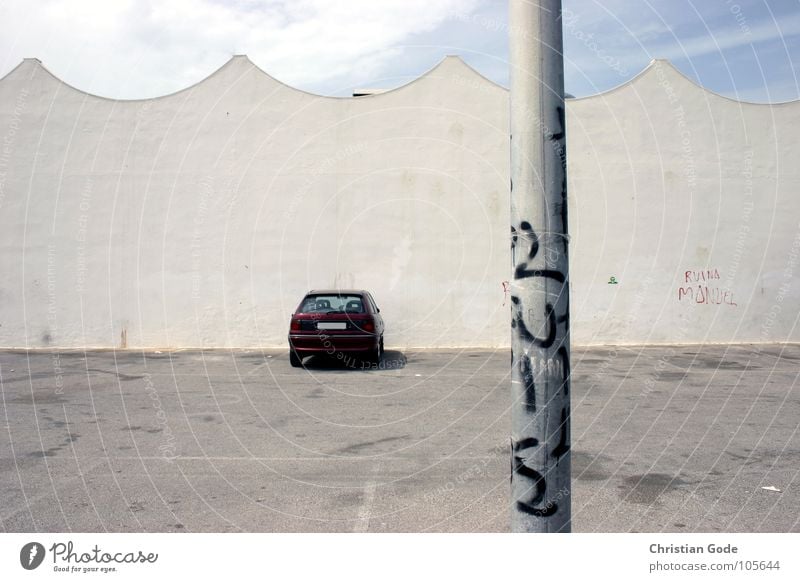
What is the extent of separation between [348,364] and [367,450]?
6.36m

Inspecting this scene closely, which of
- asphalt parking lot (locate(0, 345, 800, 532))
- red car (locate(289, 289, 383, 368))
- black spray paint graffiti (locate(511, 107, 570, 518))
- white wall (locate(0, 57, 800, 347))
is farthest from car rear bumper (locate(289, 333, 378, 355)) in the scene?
black spray paint graffiti (locate(511, 107, 570, 518))

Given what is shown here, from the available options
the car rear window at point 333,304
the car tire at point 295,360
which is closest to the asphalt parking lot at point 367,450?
the car tire at point 295,360

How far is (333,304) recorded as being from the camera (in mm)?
13086

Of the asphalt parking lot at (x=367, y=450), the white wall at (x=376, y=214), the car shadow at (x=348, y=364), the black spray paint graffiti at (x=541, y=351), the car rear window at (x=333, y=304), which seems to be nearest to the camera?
the black spray paint graffiti at (x=541, y=351)

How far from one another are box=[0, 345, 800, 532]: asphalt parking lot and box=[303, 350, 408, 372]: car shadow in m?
0.39

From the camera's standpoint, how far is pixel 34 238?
665 inches

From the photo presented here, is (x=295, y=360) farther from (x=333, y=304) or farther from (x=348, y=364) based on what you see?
(x=333, y=304)

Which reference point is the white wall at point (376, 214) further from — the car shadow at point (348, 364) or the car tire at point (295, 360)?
the car tire at point (295, 360)

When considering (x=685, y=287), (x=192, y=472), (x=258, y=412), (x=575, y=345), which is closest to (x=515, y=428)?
(x=192, y=472)

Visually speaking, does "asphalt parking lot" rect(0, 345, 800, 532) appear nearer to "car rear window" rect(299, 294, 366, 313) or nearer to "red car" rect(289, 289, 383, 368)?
"red car" rect(289, 289, 383, 368)

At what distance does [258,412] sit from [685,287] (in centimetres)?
1177

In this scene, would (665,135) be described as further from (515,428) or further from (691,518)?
(515,428)

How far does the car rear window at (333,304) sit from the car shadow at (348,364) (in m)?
0.87

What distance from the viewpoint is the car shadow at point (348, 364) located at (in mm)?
12828
